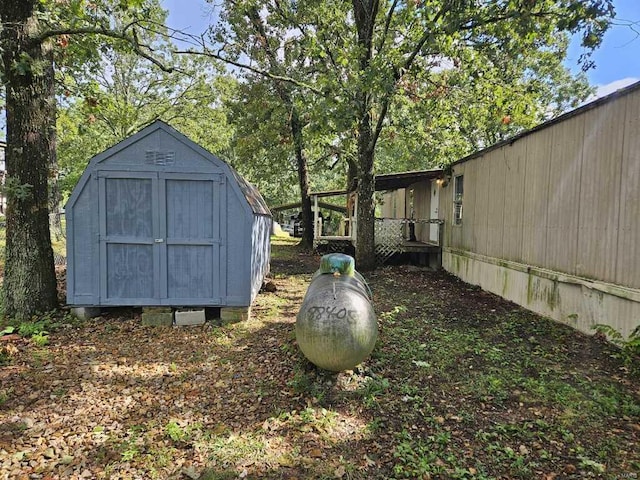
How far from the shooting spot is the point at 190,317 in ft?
19.5

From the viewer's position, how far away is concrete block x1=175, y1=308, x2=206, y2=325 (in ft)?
19.4

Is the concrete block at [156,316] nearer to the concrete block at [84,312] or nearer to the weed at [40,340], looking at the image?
the concrete block at [84,312]

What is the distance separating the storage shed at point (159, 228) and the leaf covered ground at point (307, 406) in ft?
1.88

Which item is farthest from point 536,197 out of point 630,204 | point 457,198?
point 457,198

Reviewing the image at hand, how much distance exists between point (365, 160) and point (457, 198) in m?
2.97

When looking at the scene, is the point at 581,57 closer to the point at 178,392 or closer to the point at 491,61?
the point at 491,61

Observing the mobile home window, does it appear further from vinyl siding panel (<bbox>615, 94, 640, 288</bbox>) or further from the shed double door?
the shed double door

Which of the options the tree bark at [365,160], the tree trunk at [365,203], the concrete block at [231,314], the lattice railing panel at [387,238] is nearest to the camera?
the concrete block at [231,314]

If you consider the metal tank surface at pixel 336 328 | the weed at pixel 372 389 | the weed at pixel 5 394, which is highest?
the metal tank surface at pixel 336 328

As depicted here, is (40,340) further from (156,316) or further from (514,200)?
(514,200)

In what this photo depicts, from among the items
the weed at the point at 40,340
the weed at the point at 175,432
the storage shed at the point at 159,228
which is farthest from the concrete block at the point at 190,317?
the weed at the point at 175,432

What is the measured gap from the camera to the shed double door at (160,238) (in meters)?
5.79

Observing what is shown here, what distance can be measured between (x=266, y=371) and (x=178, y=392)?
0.97 m

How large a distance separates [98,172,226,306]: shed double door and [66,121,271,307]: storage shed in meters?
0.01
